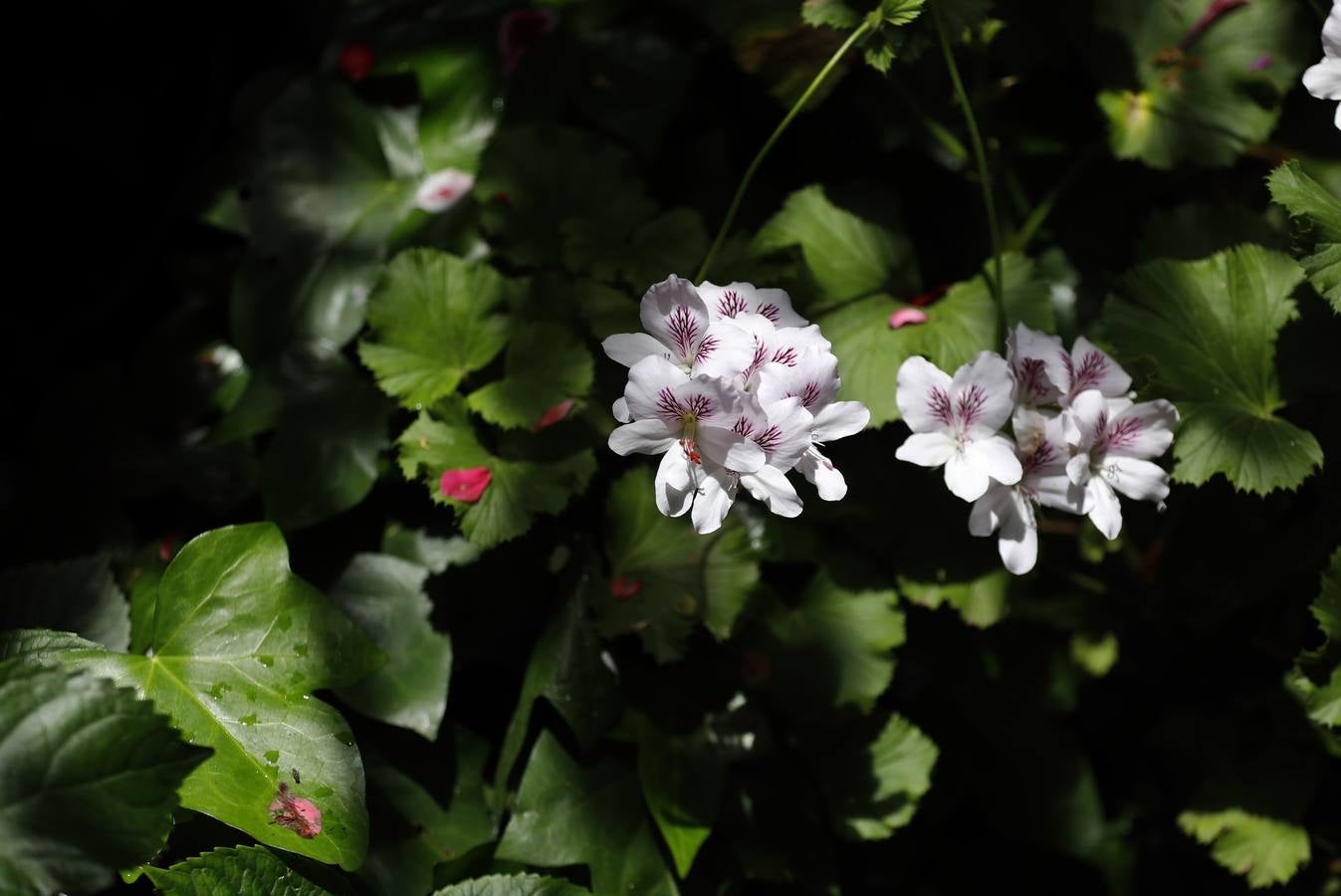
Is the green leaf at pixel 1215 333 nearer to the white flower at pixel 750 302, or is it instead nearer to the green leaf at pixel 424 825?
the white flower at pixel 750 302

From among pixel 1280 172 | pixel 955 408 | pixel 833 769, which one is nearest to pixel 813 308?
pixel 955 408

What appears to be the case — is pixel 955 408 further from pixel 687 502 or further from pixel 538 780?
pixel 538 780

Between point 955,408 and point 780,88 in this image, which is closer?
point 955,408

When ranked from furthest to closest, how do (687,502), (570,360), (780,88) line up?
(780,88) < (570,360) < (687,502)

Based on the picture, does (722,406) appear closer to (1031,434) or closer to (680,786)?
(1031,434)

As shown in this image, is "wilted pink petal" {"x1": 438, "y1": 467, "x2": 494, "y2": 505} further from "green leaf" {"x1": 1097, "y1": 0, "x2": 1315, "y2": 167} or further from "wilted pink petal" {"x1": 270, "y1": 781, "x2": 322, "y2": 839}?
"green leaf" {"x1": 1097, "y1": 0, "x2": 1315, "y2": 167}

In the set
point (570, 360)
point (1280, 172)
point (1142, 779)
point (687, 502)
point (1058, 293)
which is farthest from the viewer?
point (1142, 779)
